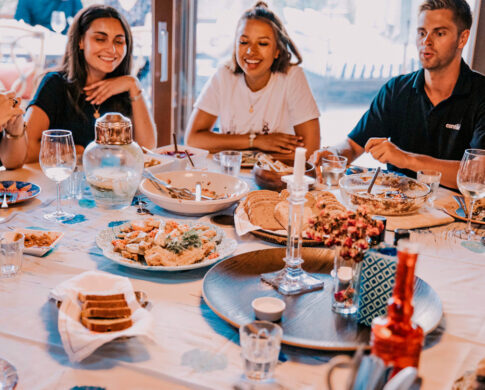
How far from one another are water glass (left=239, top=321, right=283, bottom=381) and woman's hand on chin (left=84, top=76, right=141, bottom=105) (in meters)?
1.99

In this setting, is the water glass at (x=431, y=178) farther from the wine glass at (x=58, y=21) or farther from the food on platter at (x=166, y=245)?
the wine glass at (x=58, y=21)

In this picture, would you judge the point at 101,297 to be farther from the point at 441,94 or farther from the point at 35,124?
the point at 441,94

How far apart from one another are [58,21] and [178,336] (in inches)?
152

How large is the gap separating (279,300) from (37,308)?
1.62ft

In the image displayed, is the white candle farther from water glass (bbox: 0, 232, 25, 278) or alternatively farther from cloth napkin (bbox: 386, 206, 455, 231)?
water glass (bbox: 0, 232, 25, 278)

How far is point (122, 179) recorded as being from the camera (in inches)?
63.0

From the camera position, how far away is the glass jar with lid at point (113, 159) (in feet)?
5.09

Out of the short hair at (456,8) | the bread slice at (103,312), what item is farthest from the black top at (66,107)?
the bread slice at (103,312)

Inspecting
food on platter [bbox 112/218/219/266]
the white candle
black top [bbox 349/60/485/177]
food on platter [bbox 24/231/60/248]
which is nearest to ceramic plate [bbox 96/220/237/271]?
food on platter [bbox 112/218/219/266]

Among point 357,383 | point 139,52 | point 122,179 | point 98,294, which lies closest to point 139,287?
point 98,294

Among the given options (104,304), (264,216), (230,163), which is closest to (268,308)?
(104,304)

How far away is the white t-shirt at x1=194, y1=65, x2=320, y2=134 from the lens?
2951mm

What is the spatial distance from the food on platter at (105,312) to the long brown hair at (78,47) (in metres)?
1.85

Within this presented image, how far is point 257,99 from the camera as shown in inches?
117
